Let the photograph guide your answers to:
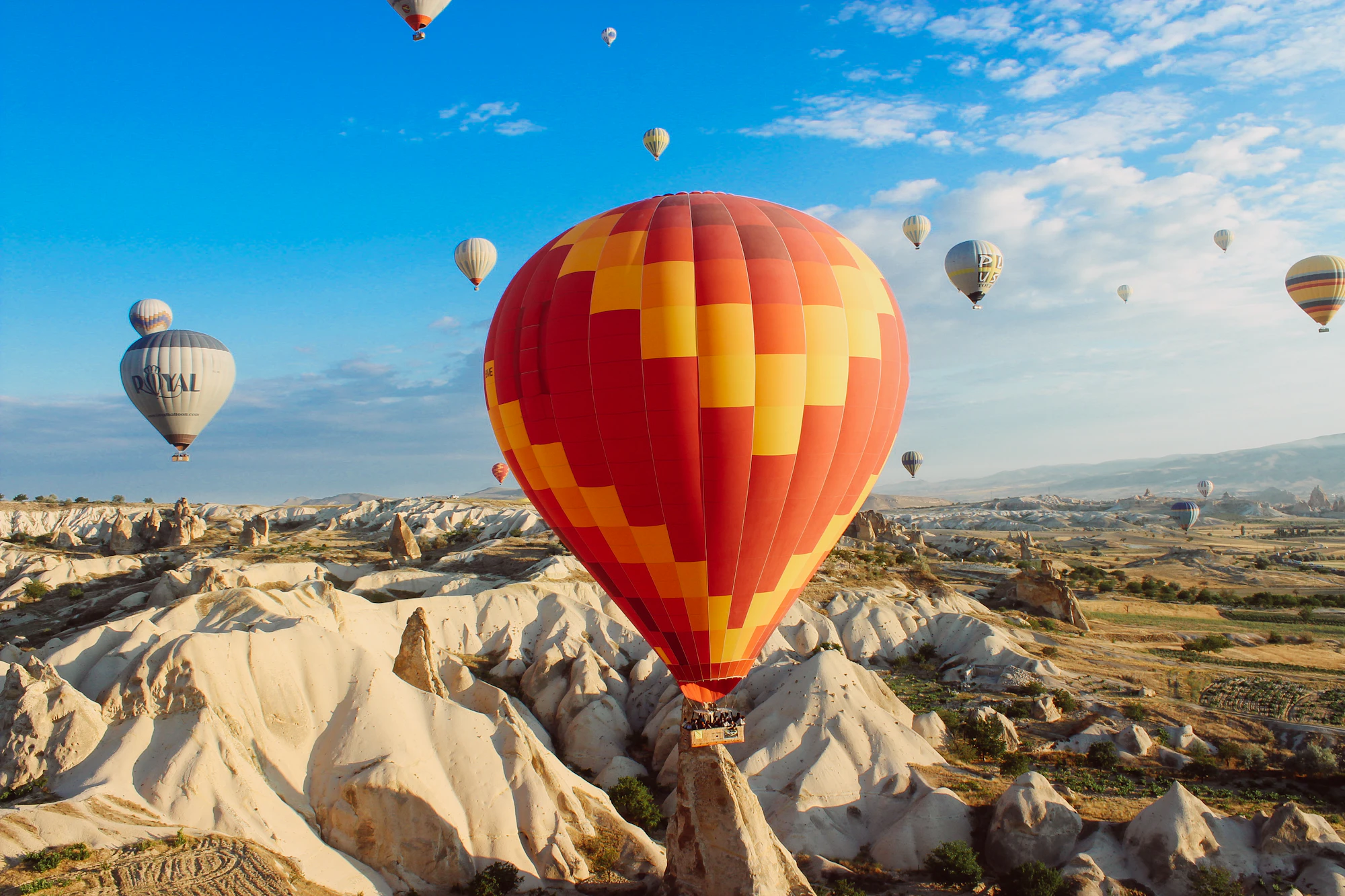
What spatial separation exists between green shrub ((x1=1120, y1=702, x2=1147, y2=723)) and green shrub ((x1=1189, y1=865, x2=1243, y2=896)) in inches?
490

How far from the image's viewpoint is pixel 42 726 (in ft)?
57.0

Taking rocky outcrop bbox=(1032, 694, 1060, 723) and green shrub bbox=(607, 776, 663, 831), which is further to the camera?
rocky outcrop bbox=(1032, 694, 1060, 723)

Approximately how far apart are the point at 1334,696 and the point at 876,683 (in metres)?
20.6

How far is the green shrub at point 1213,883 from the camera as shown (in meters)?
18.0

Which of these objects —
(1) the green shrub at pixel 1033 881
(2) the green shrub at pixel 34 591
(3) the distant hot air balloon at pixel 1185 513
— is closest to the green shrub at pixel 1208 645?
Result: (1) the green shrub at pixel 1033 881

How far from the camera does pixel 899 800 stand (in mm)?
23156

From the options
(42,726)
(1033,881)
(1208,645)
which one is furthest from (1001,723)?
(42,726)

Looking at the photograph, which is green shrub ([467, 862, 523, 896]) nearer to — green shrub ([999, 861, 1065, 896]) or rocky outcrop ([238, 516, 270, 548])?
green shrub ([999, 861, 1065, 896])

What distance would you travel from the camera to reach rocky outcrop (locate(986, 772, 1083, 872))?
A: 19.8m

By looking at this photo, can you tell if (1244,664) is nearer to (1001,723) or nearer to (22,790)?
(1001,723)

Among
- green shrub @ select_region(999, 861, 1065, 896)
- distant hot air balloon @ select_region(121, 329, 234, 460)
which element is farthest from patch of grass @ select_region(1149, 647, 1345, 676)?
distant hot air balloon @ select_region(121, 329, 234, 460)

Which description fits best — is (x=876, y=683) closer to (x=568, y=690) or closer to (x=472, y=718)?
(x=568, y=690)

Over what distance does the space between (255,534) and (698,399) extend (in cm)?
7985

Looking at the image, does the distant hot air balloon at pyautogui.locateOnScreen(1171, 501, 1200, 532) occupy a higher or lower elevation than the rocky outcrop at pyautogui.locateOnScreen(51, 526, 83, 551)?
lower
